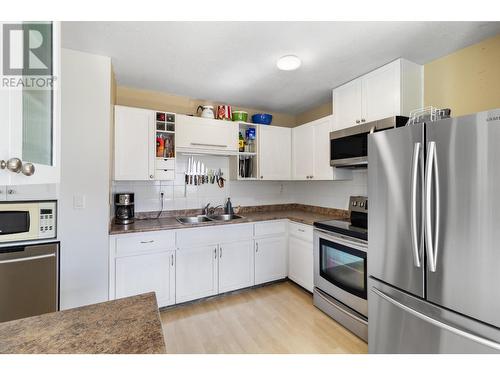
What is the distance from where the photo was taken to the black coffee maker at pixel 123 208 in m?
2.44

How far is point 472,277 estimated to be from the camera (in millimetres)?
1169

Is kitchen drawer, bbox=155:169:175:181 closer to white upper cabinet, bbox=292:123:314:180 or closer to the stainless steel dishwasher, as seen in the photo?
the stainless steel dishwasher

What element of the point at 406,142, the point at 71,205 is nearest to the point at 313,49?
the point at 406,142

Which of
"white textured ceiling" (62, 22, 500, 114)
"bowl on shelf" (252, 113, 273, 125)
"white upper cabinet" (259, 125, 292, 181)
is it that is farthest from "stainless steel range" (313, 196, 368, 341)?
"bowl on shelf" (252, 113, 273, 125)

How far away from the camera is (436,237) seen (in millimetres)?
1286

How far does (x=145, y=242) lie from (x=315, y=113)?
2723 millimetres

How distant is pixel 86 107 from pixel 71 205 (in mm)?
823

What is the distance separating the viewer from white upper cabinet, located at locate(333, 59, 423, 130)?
2.01m

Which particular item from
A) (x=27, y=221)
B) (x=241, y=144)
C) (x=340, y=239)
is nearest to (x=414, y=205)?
(x=340, y=239)

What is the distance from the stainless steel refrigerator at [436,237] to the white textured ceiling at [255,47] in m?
0.78

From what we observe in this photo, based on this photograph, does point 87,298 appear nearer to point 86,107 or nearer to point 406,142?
point 86,107

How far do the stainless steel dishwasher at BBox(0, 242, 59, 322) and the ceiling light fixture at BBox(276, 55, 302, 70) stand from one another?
2.35m

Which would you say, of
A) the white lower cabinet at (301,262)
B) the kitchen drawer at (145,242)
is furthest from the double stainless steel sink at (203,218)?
the white lower cabinet at (301,262)
